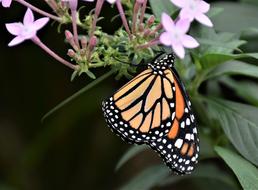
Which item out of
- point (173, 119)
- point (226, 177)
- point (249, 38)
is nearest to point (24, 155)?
point (226, 177)

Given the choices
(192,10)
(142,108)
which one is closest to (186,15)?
(192,10)

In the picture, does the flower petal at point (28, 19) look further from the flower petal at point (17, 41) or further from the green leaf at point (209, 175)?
the green leaf at point (209, 175)

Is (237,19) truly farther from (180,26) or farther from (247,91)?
(180,26)

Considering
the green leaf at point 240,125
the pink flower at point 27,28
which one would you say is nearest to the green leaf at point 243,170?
the green leaf at point 240,125

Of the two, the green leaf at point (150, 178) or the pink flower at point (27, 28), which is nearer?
the pink flower at point (27, 28)

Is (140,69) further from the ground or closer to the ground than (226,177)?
further from the ground

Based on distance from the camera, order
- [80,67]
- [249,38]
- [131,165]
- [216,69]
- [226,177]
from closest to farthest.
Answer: [80,67], [216,69], [249,38], [226,177], [131,165]

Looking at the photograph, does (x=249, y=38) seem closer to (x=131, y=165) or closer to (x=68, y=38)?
(x=68, y=38)
